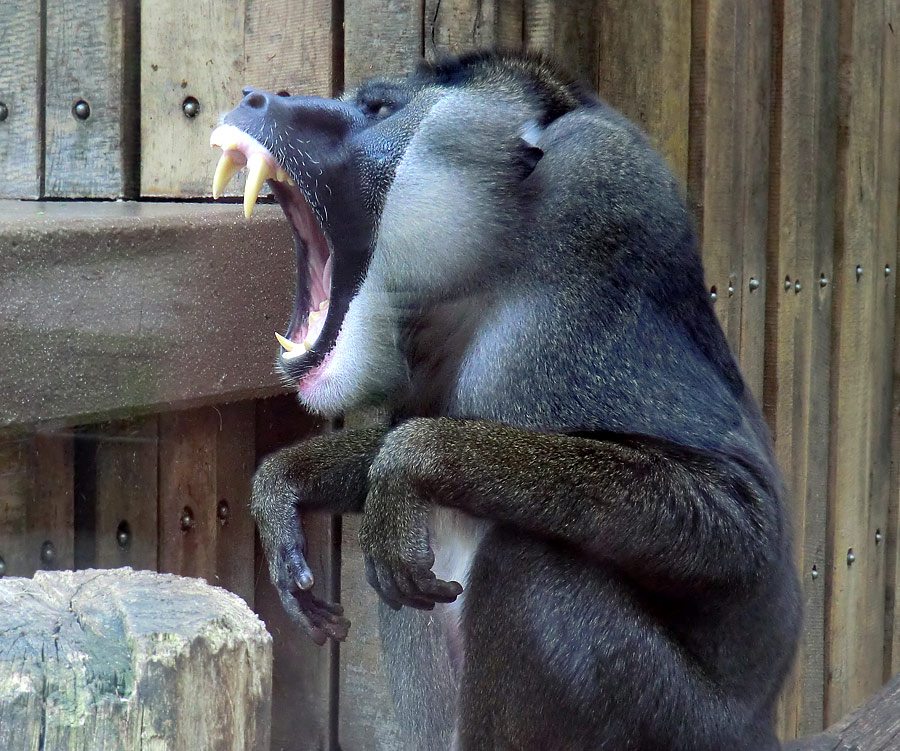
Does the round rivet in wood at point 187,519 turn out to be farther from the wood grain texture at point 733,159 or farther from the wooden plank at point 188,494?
the wood grain texture at point 733,159

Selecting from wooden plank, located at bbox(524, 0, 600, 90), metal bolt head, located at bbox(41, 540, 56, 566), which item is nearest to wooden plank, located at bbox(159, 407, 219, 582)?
metal bolt head, located at bbox(41, 540, 56, 566)

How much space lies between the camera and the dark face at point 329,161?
2.12 m

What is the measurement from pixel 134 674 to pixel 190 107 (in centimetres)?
180

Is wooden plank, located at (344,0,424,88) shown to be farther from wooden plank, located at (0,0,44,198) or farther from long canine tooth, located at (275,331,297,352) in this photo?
wooden plank, located at (0,0,44,198)

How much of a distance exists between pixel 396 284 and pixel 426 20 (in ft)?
2.02

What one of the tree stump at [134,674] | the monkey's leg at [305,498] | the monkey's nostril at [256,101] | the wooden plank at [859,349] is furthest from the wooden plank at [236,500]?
the wooden plank at [859,349]

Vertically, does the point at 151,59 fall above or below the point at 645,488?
above

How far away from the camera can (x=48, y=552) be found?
2.59 m

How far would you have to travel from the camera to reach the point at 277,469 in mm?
2285

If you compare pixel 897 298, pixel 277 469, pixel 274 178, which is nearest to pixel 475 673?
pixel 277 469

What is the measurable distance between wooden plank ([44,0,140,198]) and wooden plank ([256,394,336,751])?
2.22 ft

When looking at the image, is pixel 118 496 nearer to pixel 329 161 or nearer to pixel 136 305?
pixel 136 305

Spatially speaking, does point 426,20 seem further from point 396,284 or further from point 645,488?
point 645,488

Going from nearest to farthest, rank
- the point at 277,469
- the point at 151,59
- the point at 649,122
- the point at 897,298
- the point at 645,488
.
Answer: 1. the point at 645,488
2. the point at 277,469
3. the point at 649,122
4. the point at 151,59
5. the point at 897,298
